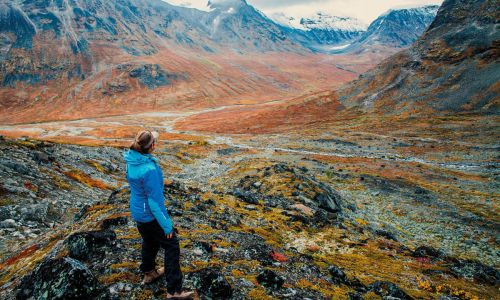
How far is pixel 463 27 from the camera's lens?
134500 millimetres

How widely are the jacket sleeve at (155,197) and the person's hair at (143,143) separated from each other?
0.64m

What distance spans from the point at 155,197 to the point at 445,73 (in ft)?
471

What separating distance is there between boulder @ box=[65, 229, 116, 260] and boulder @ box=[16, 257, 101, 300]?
201cm

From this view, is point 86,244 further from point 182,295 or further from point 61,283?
point 182,295

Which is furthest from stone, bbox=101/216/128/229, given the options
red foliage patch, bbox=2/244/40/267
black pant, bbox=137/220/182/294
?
black pant, bbox=137/220/182/294

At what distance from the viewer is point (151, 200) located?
8078 millimetres

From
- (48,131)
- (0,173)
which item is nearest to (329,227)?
(0,173)

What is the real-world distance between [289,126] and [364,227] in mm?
97947

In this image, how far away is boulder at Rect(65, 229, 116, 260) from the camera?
1034 cm

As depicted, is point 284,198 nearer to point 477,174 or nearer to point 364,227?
point 364,227

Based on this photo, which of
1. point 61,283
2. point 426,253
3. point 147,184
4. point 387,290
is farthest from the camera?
point 426,253

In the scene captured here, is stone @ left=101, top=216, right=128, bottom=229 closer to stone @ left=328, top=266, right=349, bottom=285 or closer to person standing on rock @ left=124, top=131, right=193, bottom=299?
person standing on rock @ left=124, top=131, right=193, bottom=299

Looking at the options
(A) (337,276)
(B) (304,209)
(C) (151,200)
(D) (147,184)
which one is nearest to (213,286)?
(C) (151,200)

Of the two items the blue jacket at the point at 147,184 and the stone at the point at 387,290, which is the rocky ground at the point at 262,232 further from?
the blue jacket at the point at 147,184
